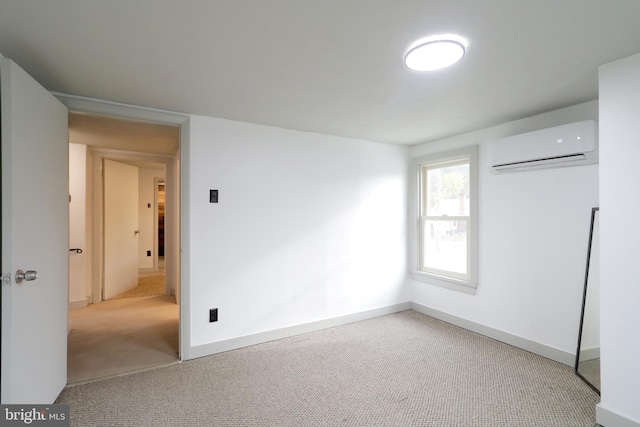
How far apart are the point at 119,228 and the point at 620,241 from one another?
6.05 meters

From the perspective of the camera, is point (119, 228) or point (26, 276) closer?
point (26, 276)

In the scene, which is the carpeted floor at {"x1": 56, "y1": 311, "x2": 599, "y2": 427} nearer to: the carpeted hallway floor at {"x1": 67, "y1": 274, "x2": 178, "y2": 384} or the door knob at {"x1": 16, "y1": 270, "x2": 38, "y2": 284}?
the carpeted hallway floor at {"x1": 67, "y1": 274, "x2": 178, "y2": 384}

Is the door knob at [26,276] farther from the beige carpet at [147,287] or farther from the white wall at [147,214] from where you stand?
the white wall at [147,214]

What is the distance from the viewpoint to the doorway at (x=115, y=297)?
283cm

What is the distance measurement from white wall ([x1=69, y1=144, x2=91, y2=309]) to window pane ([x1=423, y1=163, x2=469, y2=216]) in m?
4.73

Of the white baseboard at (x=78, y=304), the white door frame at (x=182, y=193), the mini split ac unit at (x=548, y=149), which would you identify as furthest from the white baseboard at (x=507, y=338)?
the white baseboard at (x=78, y=304)

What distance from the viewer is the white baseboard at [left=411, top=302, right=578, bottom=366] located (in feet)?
9.01

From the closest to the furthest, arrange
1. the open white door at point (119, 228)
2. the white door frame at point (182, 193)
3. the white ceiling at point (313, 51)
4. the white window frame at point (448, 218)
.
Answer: the white ceiling at point (313, 51), the white door frame at point (182, 193), the white window frame at point (448, 218), the open white door at point (119, 228)

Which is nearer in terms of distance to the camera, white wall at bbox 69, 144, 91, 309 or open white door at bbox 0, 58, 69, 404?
open white door at bbox 0, 58, 69, 404

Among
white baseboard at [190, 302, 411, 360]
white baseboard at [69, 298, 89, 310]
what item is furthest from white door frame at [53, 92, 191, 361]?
white baseboard at [69, 298, 89, 310]

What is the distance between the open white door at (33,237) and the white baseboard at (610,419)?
3280 mm

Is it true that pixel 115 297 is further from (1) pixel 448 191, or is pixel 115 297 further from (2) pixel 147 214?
(1) pixel 448 191

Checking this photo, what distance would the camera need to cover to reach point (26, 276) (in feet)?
5.39

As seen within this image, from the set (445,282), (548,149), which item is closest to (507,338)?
(445,282)
